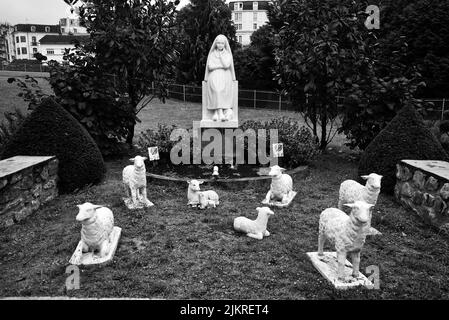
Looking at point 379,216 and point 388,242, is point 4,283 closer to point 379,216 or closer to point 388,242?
point 388,242

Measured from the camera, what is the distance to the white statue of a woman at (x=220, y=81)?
8.86 meters

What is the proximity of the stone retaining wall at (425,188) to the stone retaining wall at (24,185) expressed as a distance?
631cm

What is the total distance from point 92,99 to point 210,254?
6105 millimetres

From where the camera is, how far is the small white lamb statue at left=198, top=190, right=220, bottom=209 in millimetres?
6249

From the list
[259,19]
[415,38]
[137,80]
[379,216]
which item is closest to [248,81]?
[415,38]

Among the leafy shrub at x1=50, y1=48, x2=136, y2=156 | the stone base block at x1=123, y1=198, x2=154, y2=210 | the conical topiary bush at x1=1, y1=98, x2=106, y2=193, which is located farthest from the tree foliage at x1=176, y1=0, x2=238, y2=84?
the stone base block at x1=123, y1=198, x2=154, y2=210

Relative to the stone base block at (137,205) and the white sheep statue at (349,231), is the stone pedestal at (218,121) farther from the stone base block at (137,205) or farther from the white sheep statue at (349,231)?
the white sheep statue at (349,231)

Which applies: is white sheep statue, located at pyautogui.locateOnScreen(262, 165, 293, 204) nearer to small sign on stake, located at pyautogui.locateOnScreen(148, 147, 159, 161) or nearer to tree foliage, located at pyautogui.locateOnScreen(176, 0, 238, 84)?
small sign on stake, located at pyautogui.locateOnScreen(148, 147, 159, 161)

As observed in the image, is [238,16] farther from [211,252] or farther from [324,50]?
[211,252]

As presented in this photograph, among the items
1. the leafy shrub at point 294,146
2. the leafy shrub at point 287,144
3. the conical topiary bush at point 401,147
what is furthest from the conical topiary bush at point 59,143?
the conical topiary bush at point 401,147

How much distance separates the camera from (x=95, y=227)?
14.1 feet

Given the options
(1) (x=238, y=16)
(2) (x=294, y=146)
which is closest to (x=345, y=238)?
(2) (x=294, y=146)

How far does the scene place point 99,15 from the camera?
1013 centimetres

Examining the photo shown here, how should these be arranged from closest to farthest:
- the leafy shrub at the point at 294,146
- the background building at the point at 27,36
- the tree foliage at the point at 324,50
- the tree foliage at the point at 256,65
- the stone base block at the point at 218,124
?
the leafy shrub at the point at 294,146 → the stone base block at the point at 218,124 → the tree foliage at the point at 324,50 → the tree foliage at the point at 256,65 → the background building at the point at 27,36
